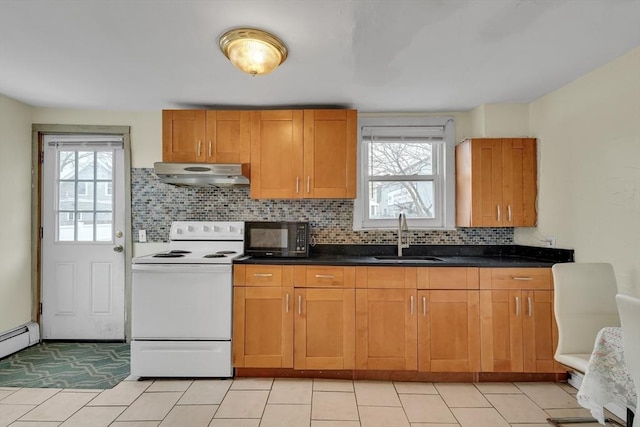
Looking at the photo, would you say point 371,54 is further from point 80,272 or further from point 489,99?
point 80,272

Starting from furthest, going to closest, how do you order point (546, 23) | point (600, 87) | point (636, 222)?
point (600, 87), point (636, 222), point (546, 23)

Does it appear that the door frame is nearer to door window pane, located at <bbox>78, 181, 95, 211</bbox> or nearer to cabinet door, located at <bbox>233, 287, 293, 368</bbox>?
door window pane, located at <bbox>78, 181, 95, 211</bbox>

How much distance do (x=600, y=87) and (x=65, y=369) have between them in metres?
4.49

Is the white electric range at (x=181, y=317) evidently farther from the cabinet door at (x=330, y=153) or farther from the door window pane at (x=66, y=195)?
the door window pane at (x=66, y=195)

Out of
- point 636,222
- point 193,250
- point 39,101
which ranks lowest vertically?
point 193,250

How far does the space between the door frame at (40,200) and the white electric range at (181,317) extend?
2.63 feet

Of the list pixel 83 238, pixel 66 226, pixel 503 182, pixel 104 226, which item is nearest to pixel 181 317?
pixel 104 226

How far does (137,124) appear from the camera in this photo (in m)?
3.25

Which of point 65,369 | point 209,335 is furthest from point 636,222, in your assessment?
point 65,369

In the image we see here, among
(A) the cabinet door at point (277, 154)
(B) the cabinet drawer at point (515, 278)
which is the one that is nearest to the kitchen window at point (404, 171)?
(A) the cabinet door at point (277, 154)

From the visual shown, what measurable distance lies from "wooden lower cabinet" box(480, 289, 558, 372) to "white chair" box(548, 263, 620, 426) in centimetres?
45

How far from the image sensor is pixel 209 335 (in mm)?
2529

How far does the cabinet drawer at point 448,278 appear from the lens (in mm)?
2516

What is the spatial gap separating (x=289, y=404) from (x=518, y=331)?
5.74 ft
